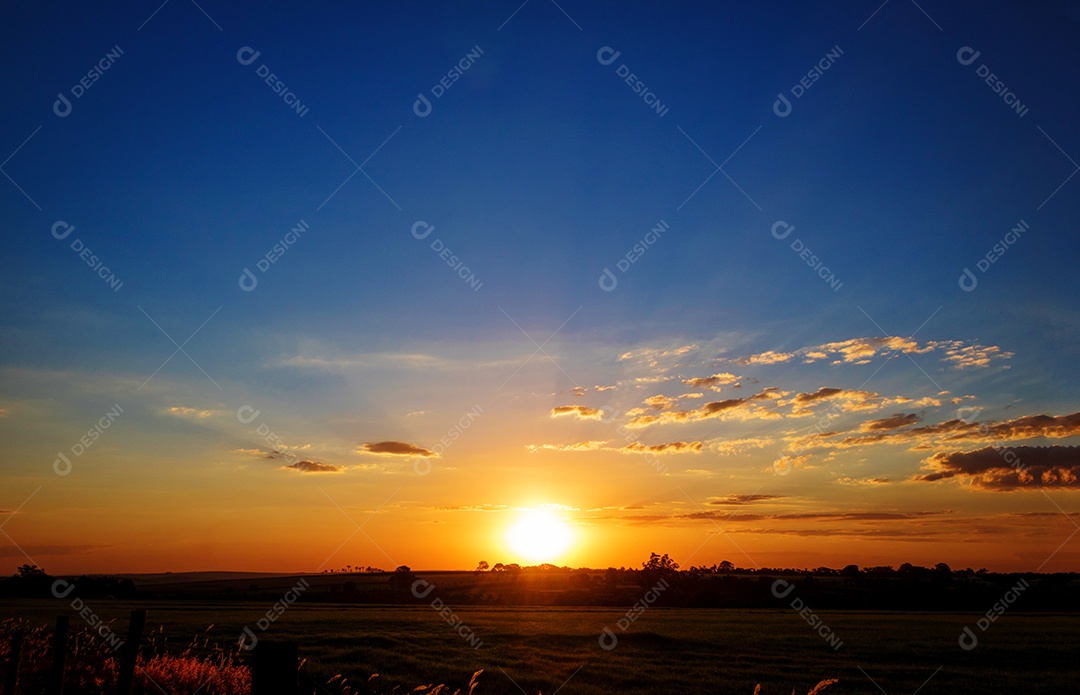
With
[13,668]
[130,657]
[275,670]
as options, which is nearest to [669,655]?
[13,668]

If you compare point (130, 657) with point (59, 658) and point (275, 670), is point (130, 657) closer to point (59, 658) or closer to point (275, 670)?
point (59, 658)

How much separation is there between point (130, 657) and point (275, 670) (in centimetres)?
389

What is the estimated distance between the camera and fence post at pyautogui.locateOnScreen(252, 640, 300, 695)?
11.6 ft

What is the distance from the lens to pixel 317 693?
6.73 meters

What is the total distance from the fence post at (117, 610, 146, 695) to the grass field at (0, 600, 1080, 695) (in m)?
9.43

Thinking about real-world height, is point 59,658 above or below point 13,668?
below

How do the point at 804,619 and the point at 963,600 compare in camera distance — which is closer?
the point at 804,619

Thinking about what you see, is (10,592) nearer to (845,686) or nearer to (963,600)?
(845,686)

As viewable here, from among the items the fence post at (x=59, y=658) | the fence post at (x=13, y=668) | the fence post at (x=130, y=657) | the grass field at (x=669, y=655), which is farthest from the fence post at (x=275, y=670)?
the grass field at (x=669, y=655)

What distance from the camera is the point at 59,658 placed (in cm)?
679

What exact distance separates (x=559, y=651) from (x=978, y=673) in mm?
15569

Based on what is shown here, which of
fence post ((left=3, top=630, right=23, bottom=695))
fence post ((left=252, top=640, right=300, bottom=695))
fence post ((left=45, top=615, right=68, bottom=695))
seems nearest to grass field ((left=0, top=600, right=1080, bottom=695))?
fence post ((left=3, top=630, right=23, bottom=695))

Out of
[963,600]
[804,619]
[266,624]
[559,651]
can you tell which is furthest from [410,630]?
[963,600]

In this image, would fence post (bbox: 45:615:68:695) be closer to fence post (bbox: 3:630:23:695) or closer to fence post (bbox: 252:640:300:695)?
fence post (bbox: 3:630:23:695)
